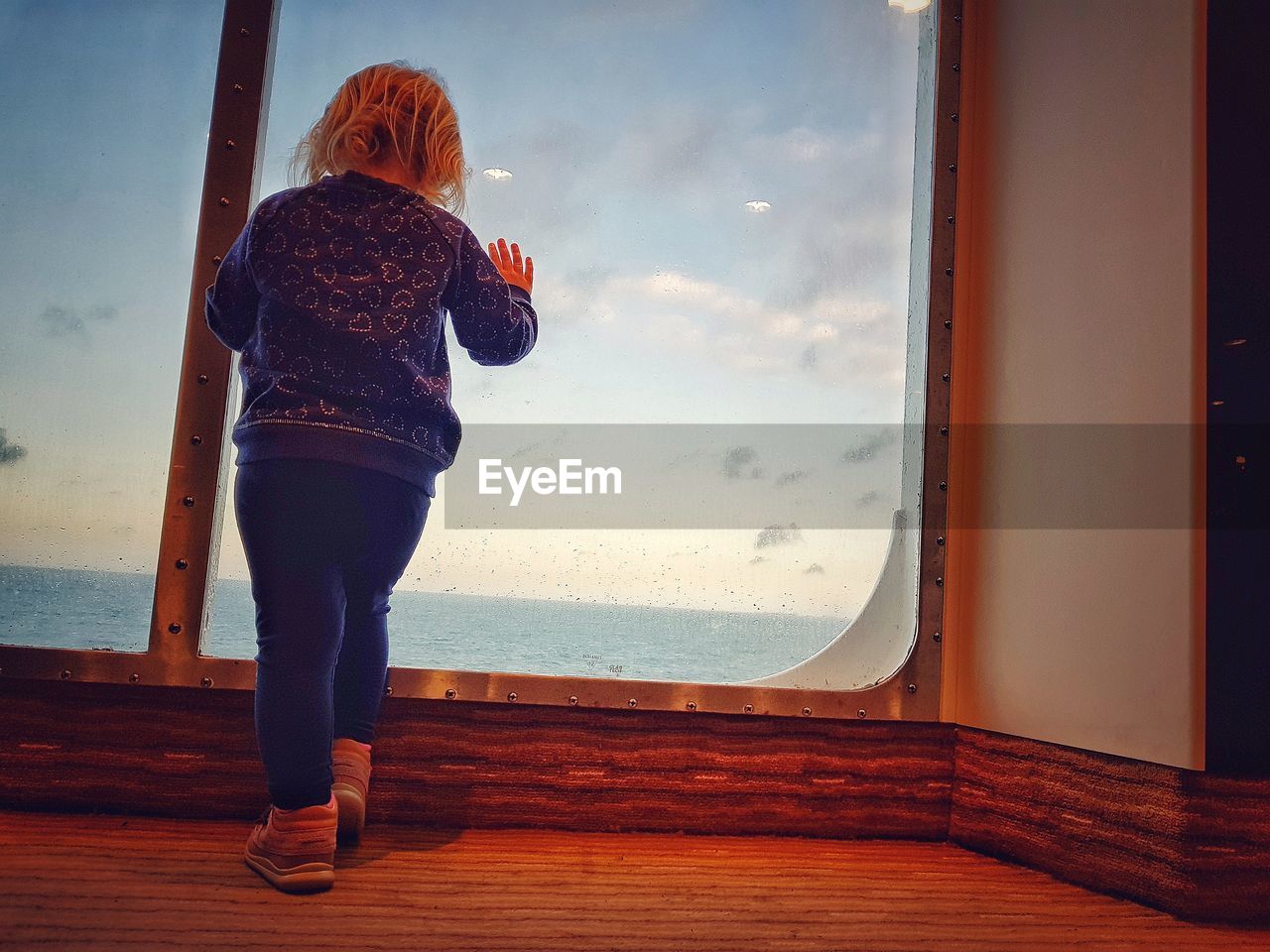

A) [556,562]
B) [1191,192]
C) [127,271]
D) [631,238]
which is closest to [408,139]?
[631,238]

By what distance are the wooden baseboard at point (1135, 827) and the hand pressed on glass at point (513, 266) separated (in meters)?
1.08

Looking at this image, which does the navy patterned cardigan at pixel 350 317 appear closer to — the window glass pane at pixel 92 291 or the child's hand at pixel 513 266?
the child's hand at pixel 513 266

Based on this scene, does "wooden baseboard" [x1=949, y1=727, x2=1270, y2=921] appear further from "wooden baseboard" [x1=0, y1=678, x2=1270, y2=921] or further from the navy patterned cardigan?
the navy patterned cardigan

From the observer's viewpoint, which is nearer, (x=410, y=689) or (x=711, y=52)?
(x=410, y=689)

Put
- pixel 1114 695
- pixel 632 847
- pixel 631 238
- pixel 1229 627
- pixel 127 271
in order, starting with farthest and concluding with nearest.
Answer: pixel 631 238
pixel 127 271
pixel 632 847
pixel 1114 695
pixel 1229 627

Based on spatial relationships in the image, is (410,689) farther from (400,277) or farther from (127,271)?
(127,271)

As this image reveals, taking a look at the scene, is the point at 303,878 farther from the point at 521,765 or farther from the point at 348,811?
the point at 521,765

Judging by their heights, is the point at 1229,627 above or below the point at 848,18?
below

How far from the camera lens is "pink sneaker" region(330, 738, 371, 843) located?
4.67 feet

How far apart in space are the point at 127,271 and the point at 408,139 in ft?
1.93

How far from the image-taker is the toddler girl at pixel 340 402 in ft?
4.22

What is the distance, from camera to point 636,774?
1.66m

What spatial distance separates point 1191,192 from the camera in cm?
141

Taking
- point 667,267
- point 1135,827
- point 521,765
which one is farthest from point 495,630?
point 1135,827
